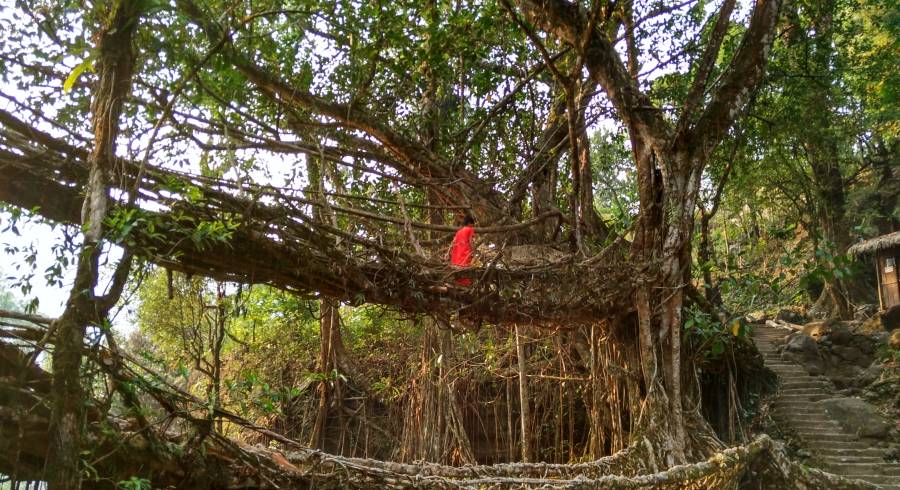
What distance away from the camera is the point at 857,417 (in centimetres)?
704

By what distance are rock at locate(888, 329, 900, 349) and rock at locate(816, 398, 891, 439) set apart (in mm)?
1320

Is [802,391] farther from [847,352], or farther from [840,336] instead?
[840,336]

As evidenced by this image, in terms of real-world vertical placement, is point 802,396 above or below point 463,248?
below

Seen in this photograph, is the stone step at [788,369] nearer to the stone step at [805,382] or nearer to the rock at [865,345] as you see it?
the stone step at [805,382]

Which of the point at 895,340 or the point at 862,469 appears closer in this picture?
the point at 862,469

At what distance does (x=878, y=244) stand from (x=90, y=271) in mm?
11164

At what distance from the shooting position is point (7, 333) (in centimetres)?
156

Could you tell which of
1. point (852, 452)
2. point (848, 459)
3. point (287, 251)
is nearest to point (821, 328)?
point (852, 452)

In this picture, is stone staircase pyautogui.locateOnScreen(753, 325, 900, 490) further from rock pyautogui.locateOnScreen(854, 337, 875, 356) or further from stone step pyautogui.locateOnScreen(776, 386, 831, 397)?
Answer: rock pyautogui.locateOnScreen(854, 337, 875, 356)

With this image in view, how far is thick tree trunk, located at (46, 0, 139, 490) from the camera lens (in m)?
1.45

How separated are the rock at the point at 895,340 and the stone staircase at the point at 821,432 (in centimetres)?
93

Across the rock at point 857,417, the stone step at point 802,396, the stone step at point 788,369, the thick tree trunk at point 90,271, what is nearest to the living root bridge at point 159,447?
the thick tree trunk at point 90,271

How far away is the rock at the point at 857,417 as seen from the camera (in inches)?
269

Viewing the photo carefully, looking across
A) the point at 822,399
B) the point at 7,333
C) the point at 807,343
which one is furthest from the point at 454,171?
the point at 807,343
